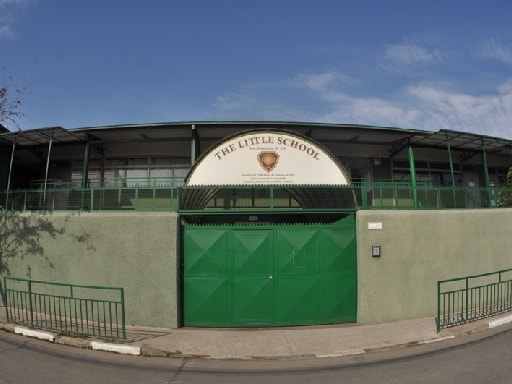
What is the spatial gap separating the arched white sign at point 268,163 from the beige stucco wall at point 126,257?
1669mm

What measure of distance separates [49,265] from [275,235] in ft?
20.2

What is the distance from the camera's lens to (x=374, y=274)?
8.98 m

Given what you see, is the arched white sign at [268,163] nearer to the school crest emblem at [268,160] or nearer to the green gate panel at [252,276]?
the school crest emblem at [268,160]

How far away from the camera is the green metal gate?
857 centimetres

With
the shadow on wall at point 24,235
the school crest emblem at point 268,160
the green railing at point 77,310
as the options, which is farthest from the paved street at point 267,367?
the school crest emblem at point 268,160

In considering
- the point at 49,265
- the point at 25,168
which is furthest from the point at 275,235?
the point at 25,168

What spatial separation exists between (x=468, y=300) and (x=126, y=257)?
9349 millimetres

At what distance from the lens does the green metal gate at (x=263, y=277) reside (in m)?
8.57

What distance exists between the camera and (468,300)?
9.73 meters

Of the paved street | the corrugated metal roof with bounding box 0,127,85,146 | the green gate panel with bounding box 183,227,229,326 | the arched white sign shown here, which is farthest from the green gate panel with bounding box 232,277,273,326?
the corrugated metal roof with bounding box 0,127,85,146

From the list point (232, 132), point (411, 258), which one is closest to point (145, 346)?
point (411, 258)

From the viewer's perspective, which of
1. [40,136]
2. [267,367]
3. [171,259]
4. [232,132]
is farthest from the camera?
[232,132]

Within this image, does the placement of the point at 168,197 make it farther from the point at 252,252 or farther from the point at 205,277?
the point at 252,252

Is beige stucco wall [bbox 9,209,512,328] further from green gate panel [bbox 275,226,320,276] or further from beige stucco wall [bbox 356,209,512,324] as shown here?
green gate panel [bbox 275,226,320,276]
